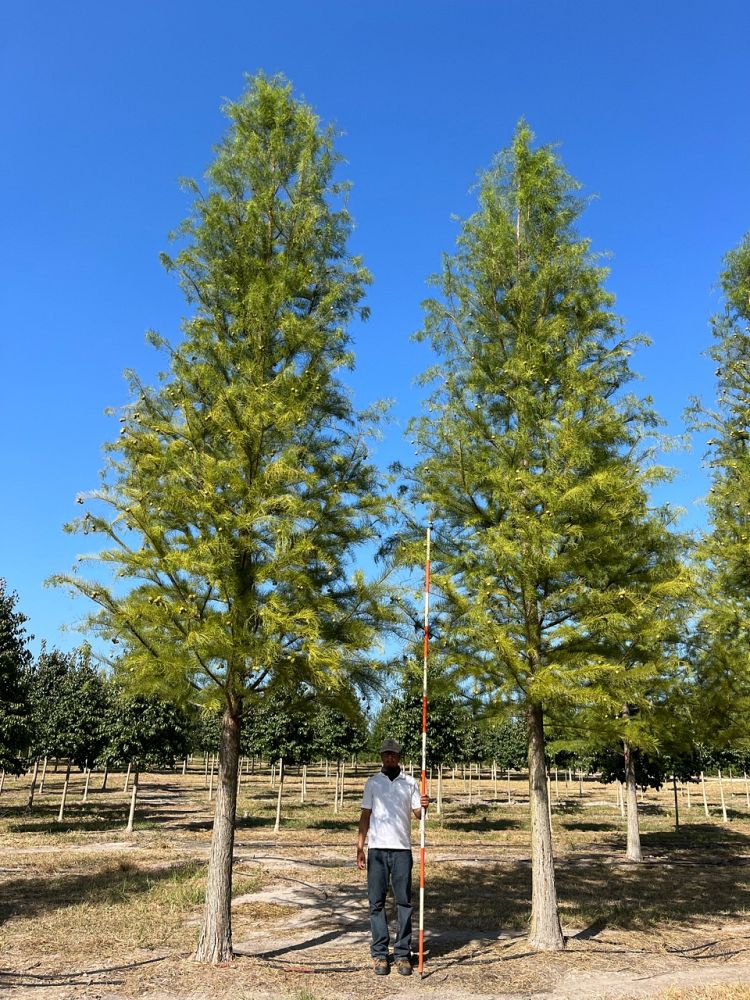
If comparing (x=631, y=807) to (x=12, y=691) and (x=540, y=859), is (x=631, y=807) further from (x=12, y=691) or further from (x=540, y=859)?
(x=12, y=691)

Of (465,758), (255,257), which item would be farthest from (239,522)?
(465,758)

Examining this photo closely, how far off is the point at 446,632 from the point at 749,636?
5325 millimetres

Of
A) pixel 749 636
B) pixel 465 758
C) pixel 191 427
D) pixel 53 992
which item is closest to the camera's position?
pixel 53 992

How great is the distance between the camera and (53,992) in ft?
19.8

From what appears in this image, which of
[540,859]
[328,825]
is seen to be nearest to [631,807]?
[540,859]

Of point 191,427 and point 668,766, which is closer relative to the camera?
point 191,427

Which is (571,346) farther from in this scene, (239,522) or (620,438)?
(239,522)

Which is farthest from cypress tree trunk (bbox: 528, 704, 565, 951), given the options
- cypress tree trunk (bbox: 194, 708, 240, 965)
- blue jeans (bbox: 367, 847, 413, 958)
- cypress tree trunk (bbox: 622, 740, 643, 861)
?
cypress tree trunk (bbox: 622, 740, 643, 861)

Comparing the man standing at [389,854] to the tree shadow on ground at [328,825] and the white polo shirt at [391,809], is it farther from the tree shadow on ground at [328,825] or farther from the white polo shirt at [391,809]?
the tree shadow on ground at [328,825]

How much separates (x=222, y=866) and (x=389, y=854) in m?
1.95

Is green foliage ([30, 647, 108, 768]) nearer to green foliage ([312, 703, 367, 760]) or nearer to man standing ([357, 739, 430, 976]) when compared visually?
green foliage ([312, 703, 367, 760])

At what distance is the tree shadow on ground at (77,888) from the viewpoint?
1047 cm

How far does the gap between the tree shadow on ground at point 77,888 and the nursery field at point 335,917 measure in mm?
61

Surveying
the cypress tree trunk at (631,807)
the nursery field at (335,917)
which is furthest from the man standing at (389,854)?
the cypress tree trunk at (631,807)
